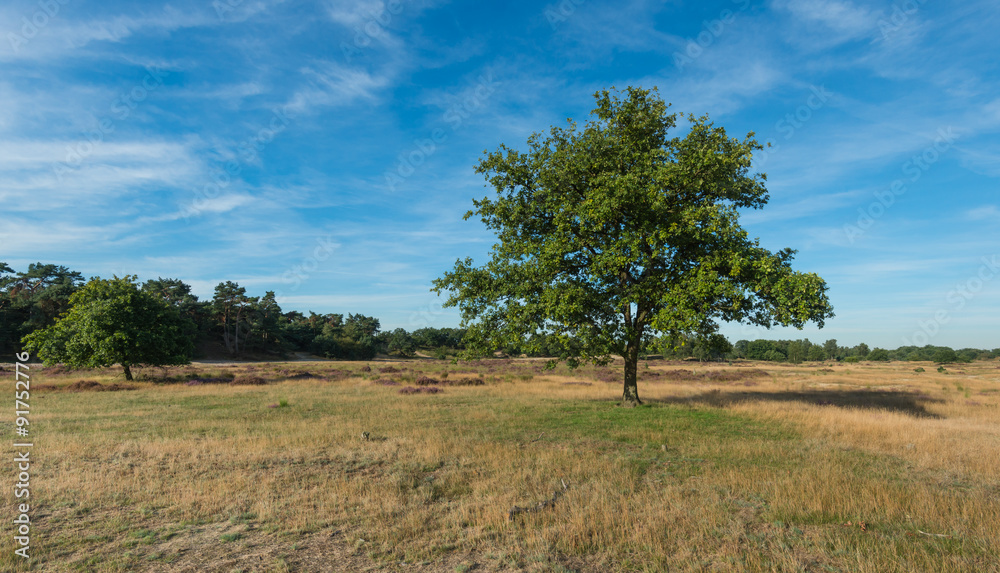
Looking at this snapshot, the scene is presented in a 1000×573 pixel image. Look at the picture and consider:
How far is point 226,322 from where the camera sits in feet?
301

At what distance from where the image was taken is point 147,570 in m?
5.59

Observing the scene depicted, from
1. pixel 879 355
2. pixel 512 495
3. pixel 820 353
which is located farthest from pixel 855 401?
pixel 879 355

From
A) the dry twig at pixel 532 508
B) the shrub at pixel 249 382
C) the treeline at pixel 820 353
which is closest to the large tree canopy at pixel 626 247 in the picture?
the dry twig at pixel 532 508

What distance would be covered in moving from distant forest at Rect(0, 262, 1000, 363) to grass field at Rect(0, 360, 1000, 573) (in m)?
6.29

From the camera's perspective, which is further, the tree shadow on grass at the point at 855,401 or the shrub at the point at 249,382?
the shrub at the point at 249,382

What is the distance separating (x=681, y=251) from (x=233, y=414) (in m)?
19.9

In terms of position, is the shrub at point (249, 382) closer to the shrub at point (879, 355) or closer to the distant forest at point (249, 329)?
the distant forest at point (249, 329)

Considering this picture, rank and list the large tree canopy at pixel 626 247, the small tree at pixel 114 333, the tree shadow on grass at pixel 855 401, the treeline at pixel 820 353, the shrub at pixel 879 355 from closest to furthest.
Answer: the large tree canopy at pixel 626 247
the tree shadow on grass at pixel 855 401
the small tree at pixel 114 333
the treeline at pixel 820 353
the shrub at pixel 879 355

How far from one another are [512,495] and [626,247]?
12.5m

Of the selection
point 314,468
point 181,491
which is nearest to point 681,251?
point 314,468

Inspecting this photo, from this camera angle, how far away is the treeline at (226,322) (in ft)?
218

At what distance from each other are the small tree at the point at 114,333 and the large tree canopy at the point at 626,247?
27.1 meters

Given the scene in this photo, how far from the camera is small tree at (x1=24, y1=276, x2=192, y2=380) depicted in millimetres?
32656

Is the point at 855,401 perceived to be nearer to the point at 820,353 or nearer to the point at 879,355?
the point at 820,353
